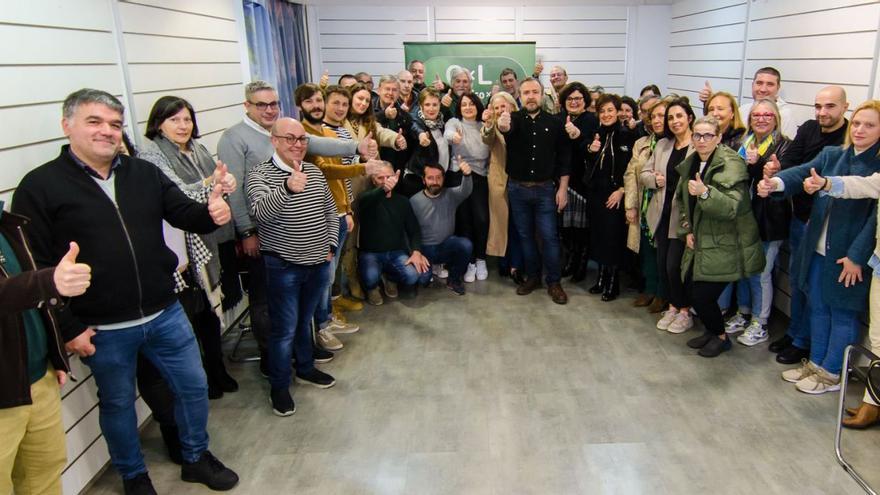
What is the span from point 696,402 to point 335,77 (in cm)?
619

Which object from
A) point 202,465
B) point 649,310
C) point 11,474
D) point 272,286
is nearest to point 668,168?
point 649,310

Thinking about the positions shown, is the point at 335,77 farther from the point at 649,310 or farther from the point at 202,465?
the point at 202,465

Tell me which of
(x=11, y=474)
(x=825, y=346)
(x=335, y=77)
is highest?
(x=335, y=77)

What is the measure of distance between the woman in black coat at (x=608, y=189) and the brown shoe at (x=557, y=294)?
1.03 ft

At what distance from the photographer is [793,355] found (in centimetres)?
354

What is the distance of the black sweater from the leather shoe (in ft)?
11.2

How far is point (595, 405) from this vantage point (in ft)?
10.3

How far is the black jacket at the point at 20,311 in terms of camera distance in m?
1.64

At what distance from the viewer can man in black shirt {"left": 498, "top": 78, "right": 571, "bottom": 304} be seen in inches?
175

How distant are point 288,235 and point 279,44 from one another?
4342 millimetres

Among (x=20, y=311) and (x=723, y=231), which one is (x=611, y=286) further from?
(x=20, y=311)

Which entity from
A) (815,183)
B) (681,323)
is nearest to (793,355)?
(681,323)

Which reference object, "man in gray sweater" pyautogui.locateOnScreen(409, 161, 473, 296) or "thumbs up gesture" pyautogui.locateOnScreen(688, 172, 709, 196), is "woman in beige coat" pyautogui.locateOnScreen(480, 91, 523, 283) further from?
"thumbs up gesture" pyautogui.locateOnScreen(688, 172, 709, 196)

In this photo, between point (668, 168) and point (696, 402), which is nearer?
point (696, 402)
